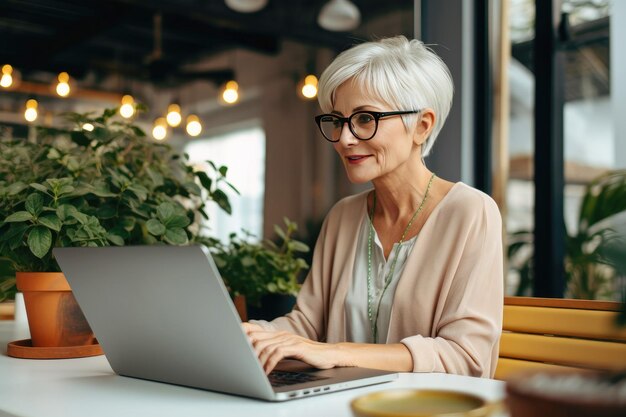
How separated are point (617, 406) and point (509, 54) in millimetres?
3540

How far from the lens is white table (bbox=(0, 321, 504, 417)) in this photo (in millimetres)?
851

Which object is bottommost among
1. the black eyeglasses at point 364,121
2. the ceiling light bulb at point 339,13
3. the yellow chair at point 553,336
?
the yellow chair at point 553,336

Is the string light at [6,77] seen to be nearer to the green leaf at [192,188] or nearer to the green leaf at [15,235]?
the green leaf at [192,188]

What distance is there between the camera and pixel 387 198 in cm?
169

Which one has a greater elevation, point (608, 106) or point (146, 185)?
point (608, 106)

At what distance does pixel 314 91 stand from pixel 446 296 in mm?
3569

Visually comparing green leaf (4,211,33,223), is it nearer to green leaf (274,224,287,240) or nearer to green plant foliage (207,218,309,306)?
green plant foliage (207,218,309,306)

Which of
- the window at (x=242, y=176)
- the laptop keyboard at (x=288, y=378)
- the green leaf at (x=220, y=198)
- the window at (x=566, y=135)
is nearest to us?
the laptop keyboard at (x=288, y=378)

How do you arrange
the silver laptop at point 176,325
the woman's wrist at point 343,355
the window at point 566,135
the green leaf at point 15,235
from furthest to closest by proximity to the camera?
the window at point 566,135
the green leaf at point 15,235
the woman's wrist at point 343,355
the silver laptop at point 176,325

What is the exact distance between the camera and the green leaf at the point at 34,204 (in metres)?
1.40

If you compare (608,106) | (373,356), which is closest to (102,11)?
(608,106)

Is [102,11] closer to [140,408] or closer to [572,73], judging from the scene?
[572,73]

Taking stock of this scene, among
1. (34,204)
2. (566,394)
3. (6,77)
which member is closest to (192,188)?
(34,204)

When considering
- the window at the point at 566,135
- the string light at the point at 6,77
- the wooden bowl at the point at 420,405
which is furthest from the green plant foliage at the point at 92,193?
the string light at the point at 6,77
